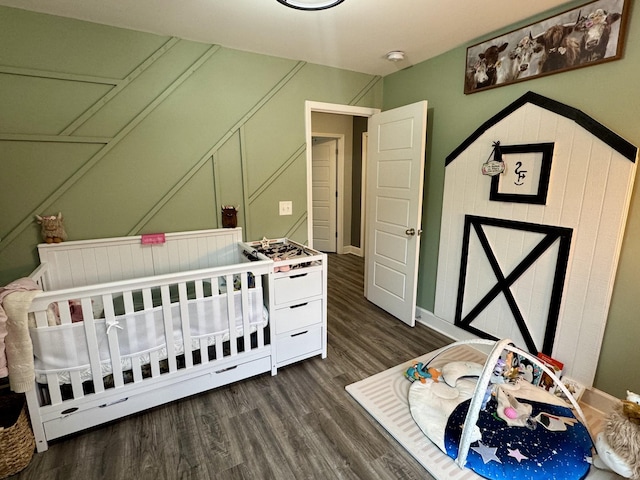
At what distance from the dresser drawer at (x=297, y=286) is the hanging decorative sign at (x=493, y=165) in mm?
1411

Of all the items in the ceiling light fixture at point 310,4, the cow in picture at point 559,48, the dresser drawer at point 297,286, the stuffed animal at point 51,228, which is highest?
the ceiling light fixture at point 310,4

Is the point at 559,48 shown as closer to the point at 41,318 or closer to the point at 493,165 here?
the point at 493,165

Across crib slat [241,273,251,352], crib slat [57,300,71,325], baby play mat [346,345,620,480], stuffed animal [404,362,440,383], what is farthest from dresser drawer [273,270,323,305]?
crib slat [57,300,71,325]

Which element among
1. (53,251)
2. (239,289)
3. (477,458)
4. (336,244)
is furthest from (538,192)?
(336,244)

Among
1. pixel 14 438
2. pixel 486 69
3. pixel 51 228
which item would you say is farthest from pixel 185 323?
pixel 486 69

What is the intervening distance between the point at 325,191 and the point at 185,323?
3.91 m

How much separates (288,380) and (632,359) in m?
2.02

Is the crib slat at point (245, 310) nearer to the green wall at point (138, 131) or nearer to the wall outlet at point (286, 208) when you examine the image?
the green wall at point (138, 131)

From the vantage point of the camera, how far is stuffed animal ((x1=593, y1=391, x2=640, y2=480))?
1.27m

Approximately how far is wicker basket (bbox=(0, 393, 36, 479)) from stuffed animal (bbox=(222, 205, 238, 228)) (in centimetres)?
157

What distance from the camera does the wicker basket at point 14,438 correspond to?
141 centimetres

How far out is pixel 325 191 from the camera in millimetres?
5414

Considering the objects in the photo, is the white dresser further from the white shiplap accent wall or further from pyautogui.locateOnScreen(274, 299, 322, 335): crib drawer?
the white shiplap accent wall

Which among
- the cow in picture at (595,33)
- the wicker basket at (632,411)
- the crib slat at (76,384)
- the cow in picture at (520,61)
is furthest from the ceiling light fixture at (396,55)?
the crib slat at (76,384)
